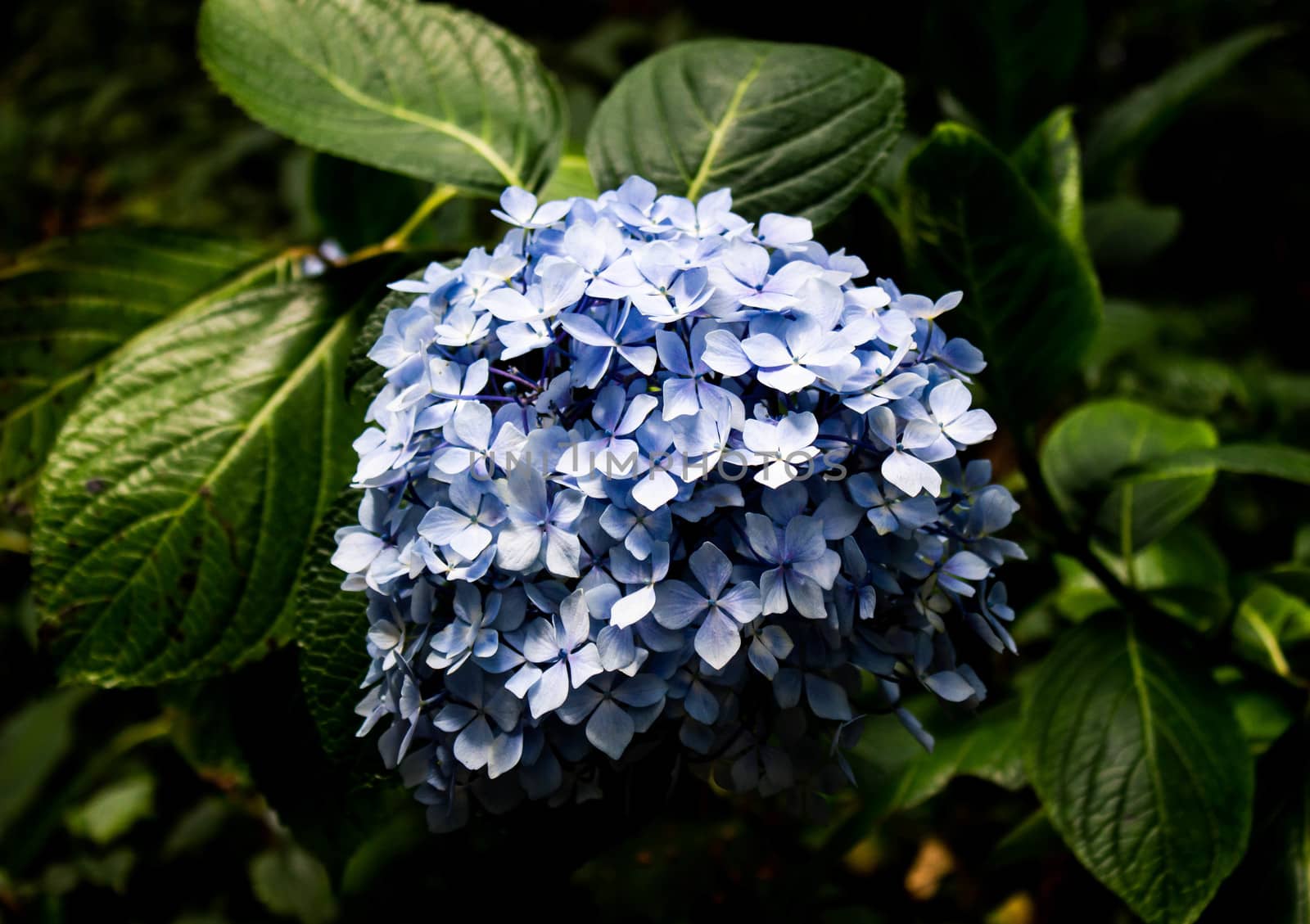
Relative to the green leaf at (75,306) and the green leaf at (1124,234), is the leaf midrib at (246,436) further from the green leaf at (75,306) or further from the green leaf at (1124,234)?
the green leaf at (1124,234)

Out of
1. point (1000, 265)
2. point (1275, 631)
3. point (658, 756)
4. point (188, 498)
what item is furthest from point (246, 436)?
point (1275, 631)


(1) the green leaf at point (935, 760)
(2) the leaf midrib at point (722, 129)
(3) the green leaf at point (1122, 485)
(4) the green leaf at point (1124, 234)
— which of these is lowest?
(1) the green leaf at point (935, 760)

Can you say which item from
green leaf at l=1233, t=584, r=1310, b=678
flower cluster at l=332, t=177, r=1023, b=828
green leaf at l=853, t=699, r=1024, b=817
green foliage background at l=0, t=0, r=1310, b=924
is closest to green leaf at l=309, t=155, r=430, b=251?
green foliage background at l=0, t=0, r=1310, b=924

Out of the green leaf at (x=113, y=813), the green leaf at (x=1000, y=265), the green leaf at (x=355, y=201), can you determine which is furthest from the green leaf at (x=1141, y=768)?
the green leaf at (x=113, y=813)

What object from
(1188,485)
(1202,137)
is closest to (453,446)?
(1188,485)

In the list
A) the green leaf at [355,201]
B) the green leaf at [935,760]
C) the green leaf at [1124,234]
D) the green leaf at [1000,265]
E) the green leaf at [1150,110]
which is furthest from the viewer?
the green leaf at [1124,234]

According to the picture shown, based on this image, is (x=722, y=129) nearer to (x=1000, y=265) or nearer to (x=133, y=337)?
(x=1000, y=265)

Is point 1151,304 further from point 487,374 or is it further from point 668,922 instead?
point 487,374
